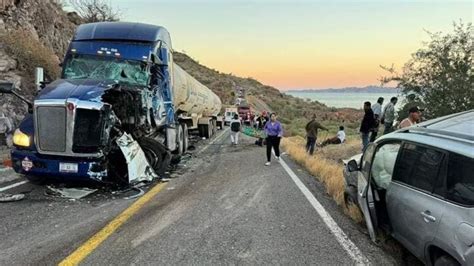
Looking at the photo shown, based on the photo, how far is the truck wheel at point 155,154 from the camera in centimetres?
1083

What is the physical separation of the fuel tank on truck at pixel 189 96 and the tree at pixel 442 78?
8318 millimetres

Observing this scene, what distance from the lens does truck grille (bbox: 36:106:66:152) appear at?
8500mm

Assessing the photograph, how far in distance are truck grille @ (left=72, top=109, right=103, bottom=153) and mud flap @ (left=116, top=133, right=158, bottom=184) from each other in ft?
1.65

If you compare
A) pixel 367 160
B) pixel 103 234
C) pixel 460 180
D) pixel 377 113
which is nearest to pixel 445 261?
pixel 460 180

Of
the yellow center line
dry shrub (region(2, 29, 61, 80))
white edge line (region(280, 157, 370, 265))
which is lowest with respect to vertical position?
white edge line (region(280, 157, 370, 265))


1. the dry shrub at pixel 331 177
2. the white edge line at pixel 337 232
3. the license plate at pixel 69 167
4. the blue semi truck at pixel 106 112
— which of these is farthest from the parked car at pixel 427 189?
the license plate at pixel 69 167

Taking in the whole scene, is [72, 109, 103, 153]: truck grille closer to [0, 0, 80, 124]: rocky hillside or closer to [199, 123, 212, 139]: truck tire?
[0, 0, 80, 124]: rocky hillside

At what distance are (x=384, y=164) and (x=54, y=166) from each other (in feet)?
18.1

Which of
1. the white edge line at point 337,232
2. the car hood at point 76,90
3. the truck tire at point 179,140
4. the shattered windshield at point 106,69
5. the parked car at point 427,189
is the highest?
the shattered windshield at point 106,69

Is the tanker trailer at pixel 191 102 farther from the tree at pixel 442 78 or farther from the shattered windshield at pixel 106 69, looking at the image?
the tree at pixel 442 78

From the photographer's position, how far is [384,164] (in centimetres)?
589

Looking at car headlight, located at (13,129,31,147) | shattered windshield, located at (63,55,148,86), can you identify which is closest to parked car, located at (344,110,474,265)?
car headlight, located at (13,129,31,147)

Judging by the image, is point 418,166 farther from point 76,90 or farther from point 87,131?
point 76,90

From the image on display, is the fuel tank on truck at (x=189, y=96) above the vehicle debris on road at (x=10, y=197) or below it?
above
